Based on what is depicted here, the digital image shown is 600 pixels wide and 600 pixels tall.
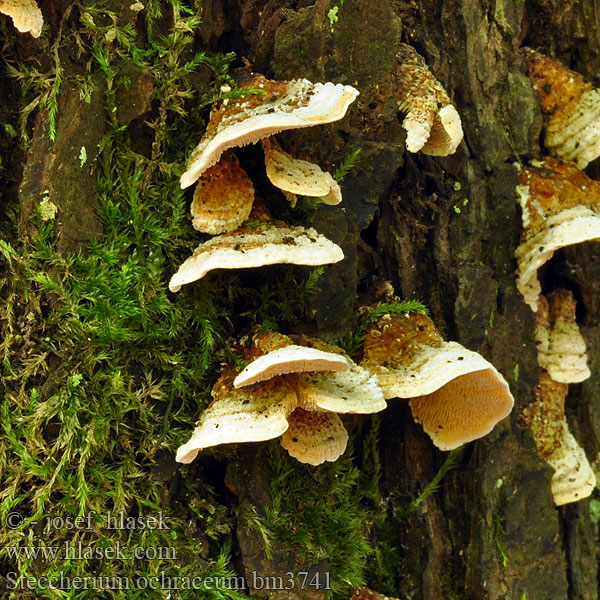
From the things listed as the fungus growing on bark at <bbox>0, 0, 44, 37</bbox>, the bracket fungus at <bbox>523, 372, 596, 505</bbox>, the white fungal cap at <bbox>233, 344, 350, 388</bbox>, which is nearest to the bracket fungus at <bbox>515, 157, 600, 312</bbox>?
the bracket fungus at <bbox>523, 372, 596, 505</bbox>

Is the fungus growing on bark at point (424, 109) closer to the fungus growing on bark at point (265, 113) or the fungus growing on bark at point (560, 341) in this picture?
the fungus growing on bark at point (265, 113)

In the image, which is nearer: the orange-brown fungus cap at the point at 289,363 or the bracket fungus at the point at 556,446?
the orange-brown fungus cap at the point at 289,363

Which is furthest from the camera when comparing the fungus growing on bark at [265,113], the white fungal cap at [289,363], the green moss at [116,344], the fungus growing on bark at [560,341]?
the fungus growing on bark at [560,341]

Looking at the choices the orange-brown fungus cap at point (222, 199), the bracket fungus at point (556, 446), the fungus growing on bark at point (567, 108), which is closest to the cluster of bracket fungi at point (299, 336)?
the orange-brown fungus cap at point (222, 199)

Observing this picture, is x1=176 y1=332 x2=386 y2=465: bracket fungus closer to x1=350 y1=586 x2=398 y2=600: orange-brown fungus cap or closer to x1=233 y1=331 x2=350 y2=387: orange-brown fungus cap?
x1=233 y1=331 x2=350 y2=387: orange-brown fungus cap

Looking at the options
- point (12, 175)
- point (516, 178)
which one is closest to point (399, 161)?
point (516, 178)

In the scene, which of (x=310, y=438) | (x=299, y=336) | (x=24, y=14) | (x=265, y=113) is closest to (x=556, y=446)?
(x=310, y=438)

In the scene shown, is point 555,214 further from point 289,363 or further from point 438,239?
point 289,363

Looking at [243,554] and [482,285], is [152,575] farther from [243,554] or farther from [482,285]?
[482,285]
